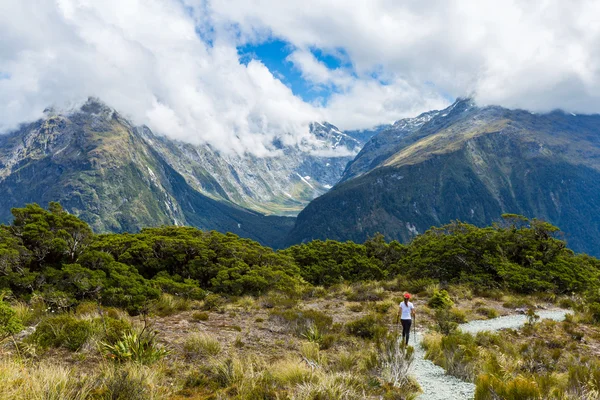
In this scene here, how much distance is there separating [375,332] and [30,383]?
11.6 m

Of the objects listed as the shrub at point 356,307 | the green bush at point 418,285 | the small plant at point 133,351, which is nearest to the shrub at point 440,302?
the shrub at point 356,307

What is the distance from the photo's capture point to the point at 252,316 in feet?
63.0

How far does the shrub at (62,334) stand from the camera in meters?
10.2

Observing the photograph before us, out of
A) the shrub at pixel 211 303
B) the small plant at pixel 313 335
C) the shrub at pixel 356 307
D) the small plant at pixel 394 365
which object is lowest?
the shrub at pixel 211 303

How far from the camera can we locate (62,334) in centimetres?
1035

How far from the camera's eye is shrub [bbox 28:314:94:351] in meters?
10.2

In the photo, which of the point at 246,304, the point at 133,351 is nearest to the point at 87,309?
the point at 133,351

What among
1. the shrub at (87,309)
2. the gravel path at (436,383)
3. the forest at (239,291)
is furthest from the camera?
the shrub at (87,309)

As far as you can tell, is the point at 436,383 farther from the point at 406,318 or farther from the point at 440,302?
the point at 440,302

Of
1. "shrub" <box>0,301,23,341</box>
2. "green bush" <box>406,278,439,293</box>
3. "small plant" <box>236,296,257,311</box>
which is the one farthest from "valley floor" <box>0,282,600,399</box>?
"green bush" <box>406,278,439,293</box>

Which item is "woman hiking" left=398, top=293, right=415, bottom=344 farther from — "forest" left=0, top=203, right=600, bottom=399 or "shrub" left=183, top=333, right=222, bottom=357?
"shrub" left=183, top=333, right=222, bottom=357

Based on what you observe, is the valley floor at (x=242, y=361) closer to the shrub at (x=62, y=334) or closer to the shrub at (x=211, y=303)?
the shrub at (x=211, y=303)

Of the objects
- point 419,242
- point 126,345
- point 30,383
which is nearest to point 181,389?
point 126,345

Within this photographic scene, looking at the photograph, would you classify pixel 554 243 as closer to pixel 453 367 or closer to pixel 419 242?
pixel 419 242
